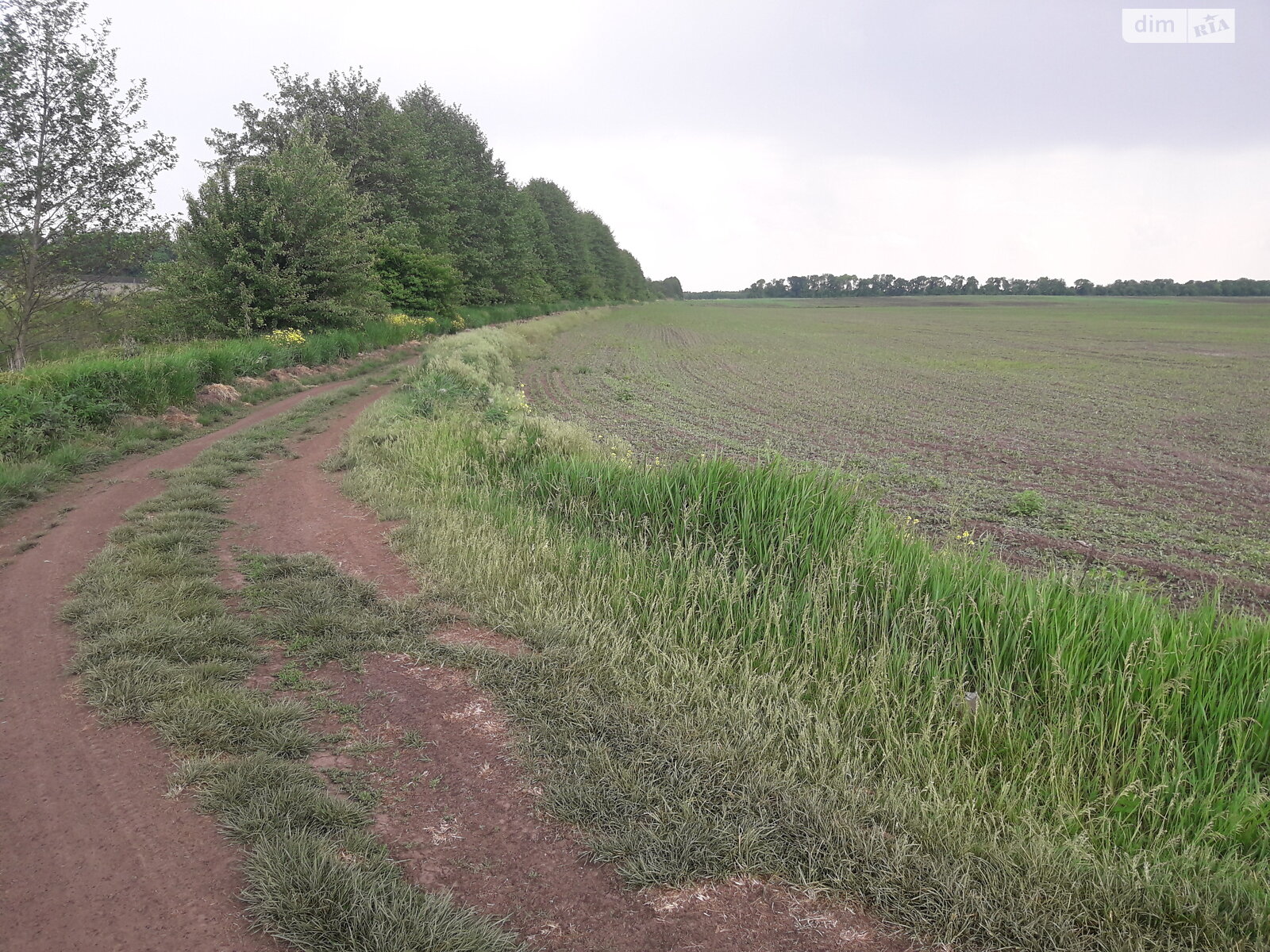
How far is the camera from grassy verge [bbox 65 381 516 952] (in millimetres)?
2426

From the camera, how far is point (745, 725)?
367cm

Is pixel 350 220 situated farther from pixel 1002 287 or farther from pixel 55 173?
pixel 1002 287

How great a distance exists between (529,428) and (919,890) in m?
8.19

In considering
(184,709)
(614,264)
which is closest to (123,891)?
(184,709)

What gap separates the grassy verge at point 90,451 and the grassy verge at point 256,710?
183cm

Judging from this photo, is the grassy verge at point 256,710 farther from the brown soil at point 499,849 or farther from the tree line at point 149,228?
the tree line at point 149,228

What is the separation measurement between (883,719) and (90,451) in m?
10.6

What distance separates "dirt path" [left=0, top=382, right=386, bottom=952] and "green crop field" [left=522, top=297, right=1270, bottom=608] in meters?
5.80

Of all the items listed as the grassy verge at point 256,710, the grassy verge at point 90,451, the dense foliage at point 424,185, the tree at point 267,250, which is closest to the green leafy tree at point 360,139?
the dense foliage at point 424,185

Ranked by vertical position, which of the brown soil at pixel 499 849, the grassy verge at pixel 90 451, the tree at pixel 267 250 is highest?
the tree at pixel 267 250

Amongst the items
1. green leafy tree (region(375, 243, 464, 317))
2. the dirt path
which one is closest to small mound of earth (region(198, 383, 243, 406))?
the dirt path

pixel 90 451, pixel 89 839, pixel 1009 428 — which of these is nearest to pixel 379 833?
pixel 89 839

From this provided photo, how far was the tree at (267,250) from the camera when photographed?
1738 centimetres

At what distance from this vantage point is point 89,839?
9.11 feet
